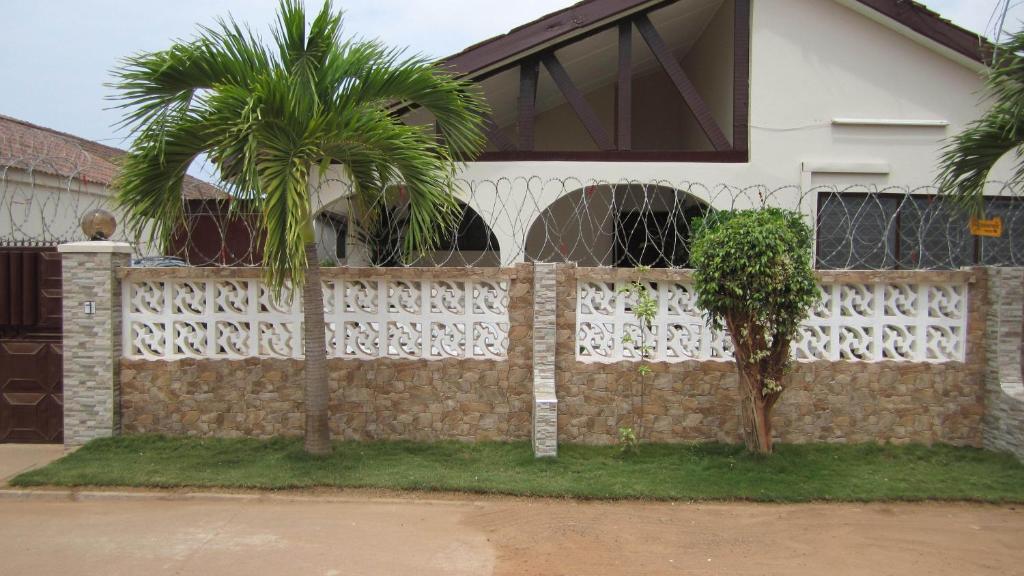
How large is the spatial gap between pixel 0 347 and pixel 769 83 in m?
8.91

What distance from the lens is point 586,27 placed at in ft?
27.9

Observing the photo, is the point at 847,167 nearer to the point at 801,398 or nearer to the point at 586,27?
the point at 586,27

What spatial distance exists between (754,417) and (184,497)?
455 cm

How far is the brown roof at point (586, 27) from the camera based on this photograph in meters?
8.27

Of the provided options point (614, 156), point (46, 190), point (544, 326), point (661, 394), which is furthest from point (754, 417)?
point (46, 190)

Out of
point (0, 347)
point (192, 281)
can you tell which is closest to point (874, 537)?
point (192, 281)

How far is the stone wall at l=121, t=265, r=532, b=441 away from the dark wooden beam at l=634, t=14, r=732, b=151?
3814mm

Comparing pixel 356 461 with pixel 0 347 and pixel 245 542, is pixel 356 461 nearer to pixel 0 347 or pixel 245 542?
pixel 245 542

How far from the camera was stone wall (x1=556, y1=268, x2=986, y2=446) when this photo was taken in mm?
6293

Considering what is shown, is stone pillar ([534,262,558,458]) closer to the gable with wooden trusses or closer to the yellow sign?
the gable with wooden trusses

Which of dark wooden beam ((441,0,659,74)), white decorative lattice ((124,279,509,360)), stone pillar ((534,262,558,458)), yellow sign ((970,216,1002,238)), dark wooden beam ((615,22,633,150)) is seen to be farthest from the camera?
dark wooden beam ((615,22,633,150))

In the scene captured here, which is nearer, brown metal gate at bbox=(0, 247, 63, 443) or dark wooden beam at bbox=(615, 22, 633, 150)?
brown metal gate at bbox=(0, 247, 63, 443)

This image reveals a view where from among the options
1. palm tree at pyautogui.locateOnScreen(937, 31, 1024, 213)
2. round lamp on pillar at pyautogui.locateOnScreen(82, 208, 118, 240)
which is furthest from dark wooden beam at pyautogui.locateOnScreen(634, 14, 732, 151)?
round lamp on pillar at pyautogui.locateOnScreen(82, 208, 118, 240)

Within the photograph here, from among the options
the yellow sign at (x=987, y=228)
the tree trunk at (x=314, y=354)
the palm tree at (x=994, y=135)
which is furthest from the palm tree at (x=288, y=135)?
the yellow sign at (x=987, y=228)
